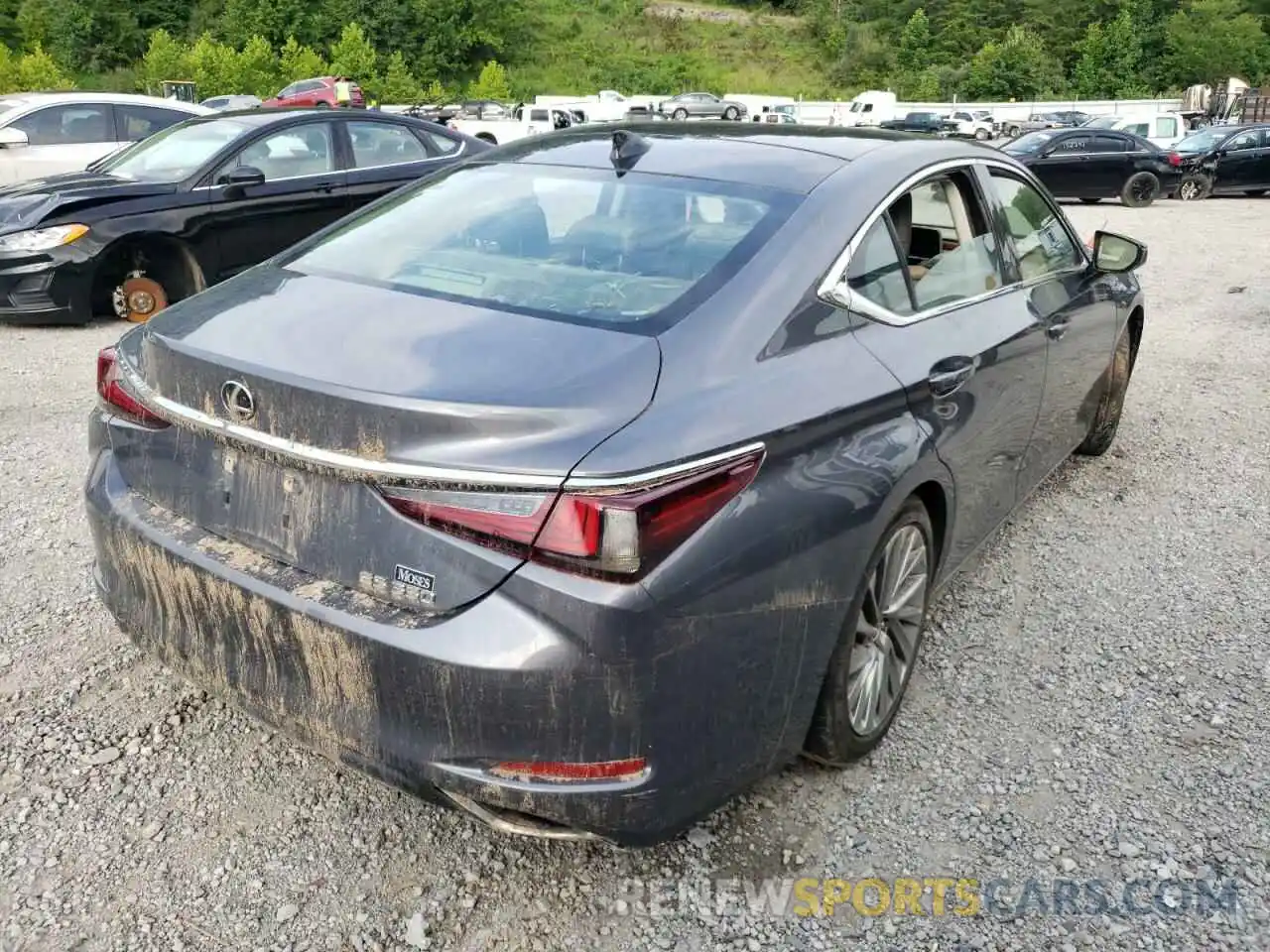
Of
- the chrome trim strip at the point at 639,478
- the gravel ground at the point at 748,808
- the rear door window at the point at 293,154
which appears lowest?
the gravel ground at the point at 748,808

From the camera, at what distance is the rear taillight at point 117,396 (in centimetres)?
246

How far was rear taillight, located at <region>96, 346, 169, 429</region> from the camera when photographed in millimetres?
2455

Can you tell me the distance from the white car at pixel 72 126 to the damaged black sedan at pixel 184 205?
9.07 feet

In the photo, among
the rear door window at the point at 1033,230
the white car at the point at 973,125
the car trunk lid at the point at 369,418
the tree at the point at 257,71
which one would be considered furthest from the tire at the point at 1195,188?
the tree at the point at 257,71

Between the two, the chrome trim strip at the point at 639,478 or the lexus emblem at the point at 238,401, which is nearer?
the chrome trim strip at the point at 639,478

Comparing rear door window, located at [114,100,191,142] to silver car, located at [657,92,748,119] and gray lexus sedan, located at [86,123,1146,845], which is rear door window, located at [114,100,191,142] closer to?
gray lexus sedan, located at [86,123,1146,845]

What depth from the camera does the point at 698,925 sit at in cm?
228

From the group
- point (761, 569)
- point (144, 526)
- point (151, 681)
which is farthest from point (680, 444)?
point (151, 681)

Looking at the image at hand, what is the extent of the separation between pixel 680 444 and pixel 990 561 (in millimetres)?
2563

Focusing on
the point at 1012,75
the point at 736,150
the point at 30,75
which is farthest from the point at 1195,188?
the point at 1012,75

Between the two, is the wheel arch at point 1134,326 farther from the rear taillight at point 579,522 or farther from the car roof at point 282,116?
the car roof at point 282,116

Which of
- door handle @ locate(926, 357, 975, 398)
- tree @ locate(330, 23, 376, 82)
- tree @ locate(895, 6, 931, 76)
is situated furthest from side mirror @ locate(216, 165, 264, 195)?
tree @ locate(895, 6, 931, 76)

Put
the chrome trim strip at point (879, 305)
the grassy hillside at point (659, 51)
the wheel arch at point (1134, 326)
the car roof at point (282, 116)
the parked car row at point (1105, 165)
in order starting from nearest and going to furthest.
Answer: the chrome trim strip at point (879, 305)
the wheel arch at point (1134, 326)
the car roof at point (282, 116)
the parked car row at point (1105, 165)
the grassy hillside at point (659, 51)

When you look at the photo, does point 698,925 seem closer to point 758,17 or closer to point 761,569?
point 761,569
